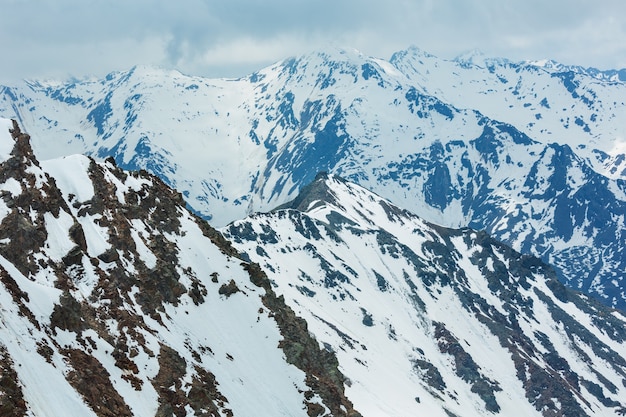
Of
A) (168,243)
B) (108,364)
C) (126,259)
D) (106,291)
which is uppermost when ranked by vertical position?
(168,243)

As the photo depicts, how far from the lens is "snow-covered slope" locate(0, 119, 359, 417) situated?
4634 cm

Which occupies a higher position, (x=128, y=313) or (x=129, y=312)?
(x=129, y=312)

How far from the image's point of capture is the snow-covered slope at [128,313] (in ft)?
152

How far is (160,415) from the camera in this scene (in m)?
52.3

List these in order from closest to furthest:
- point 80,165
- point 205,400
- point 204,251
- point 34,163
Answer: point 205,400
point 34,163
point 80,165
point 204,251

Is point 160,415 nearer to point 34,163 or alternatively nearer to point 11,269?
point 11,269

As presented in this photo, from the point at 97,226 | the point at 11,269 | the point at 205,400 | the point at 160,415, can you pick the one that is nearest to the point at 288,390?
the point at 205,400

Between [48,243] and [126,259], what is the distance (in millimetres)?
11662

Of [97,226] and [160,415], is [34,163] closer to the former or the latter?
[97,226]

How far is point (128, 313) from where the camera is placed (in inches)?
2463

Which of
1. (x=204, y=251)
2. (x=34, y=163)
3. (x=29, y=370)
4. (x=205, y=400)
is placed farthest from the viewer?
(x=204, y=251)

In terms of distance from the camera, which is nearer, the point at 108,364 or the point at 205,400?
the point at 108,364

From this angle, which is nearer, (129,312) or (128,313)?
(128,313)

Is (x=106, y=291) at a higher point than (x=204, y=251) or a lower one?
lower
